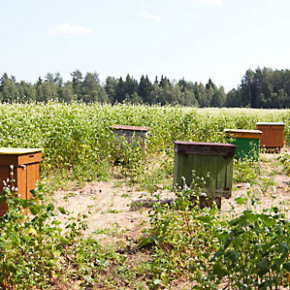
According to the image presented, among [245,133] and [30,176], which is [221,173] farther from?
[245,133]

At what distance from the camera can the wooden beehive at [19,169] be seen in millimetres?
4297

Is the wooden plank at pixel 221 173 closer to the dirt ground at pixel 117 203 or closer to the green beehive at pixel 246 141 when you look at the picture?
the dirt ground at pixel 117 203

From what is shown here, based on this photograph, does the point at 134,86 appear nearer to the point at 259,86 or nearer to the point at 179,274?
the point at 259,86

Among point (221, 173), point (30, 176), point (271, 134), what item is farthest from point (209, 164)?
point (271, 134)

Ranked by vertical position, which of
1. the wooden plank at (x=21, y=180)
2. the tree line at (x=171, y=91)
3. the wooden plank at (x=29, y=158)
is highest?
the tree line at (x=171, y=91)

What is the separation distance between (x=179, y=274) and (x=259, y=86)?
69.6 m

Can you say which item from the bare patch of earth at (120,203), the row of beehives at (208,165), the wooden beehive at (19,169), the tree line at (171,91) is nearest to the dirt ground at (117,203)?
the bare patch of earth at (120,203)

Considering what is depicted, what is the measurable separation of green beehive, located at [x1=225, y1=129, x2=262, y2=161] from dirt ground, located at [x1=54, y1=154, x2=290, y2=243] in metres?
0.58

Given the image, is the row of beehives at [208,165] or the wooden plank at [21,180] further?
the row of beehives at [208,165]

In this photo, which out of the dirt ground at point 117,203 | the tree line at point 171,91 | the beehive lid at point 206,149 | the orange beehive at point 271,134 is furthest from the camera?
the tree line at point 171,91

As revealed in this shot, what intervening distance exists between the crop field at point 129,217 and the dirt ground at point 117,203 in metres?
0.02

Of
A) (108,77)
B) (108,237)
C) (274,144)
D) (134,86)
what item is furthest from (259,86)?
(108,237)

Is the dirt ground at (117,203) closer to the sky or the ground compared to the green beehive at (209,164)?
closer to the ground

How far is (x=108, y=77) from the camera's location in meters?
99.8
